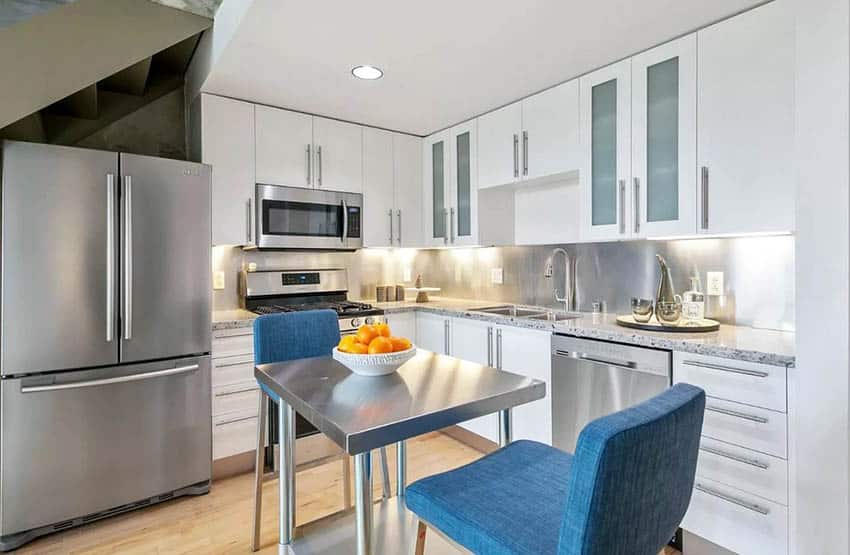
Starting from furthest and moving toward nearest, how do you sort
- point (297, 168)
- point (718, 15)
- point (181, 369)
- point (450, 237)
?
point (450, 237) < point (297, 168) < point (181, 369) < point (718, 15)

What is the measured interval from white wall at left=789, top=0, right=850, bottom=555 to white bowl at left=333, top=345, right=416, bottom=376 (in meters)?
1.23

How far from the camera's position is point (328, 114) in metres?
3.25

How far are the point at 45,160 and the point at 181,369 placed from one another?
1158mm

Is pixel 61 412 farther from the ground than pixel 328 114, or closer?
closer

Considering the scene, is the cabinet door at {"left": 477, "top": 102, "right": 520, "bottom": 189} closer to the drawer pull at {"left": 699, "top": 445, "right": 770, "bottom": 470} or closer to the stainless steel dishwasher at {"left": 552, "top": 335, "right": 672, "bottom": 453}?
the stainless steel dishwasher at {"left": 552, "top": 335, "right": 672, "bottom": 453}

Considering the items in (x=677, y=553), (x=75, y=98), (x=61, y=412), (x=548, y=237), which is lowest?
(x=677, y=553)

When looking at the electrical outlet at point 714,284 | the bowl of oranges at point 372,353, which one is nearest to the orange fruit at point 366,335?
the bowl of oranges at point 372,353

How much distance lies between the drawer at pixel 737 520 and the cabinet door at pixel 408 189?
2.58 meters

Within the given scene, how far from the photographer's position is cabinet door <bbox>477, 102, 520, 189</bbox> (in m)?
2.99

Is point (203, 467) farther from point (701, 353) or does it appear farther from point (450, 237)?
point (701, 353)

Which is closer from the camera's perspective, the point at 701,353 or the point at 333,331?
the point at 701,353

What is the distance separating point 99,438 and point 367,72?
232 centimetres

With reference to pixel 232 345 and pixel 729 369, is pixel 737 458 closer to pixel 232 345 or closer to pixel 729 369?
pixel 729 369

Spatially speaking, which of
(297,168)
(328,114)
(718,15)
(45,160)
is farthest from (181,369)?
(718,15)
